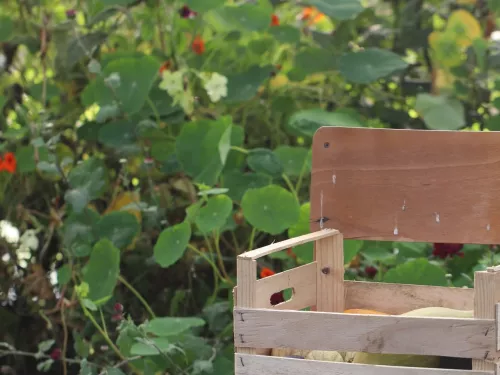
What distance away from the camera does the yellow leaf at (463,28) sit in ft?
6.76

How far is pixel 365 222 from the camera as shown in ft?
4.23

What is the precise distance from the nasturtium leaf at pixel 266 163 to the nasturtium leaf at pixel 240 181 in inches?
1.6

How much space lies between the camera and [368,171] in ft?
4.21

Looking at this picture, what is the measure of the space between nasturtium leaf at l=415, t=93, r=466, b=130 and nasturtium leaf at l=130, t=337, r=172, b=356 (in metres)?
0.77

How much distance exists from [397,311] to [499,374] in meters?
0.31

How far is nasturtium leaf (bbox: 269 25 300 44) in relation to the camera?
1.97 m

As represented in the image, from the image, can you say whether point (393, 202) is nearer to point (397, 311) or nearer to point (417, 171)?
point (417, 171)

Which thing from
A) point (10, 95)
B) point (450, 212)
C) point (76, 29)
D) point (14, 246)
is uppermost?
point (76, 29)

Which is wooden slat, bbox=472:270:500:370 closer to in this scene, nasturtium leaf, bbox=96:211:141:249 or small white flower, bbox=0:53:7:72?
nasturtium leaf, bbox=96:211:141:249

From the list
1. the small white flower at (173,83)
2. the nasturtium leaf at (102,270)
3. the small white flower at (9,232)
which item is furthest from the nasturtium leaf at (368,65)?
the small white flower at (9,232)

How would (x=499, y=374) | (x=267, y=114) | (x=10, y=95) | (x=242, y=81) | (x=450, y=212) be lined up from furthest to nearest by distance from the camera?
(x=10, y=95) → (x=267, y=114) → (x=242, y=81) → (x=450, y=212) → (x=499, y=374)

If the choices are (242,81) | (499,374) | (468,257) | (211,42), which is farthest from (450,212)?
(211,42)

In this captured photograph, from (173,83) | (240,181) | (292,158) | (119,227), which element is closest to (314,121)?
(292,158)

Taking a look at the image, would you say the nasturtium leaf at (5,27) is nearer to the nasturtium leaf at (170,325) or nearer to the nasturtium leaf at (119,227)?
the nasturtium leaf at (119,227)
